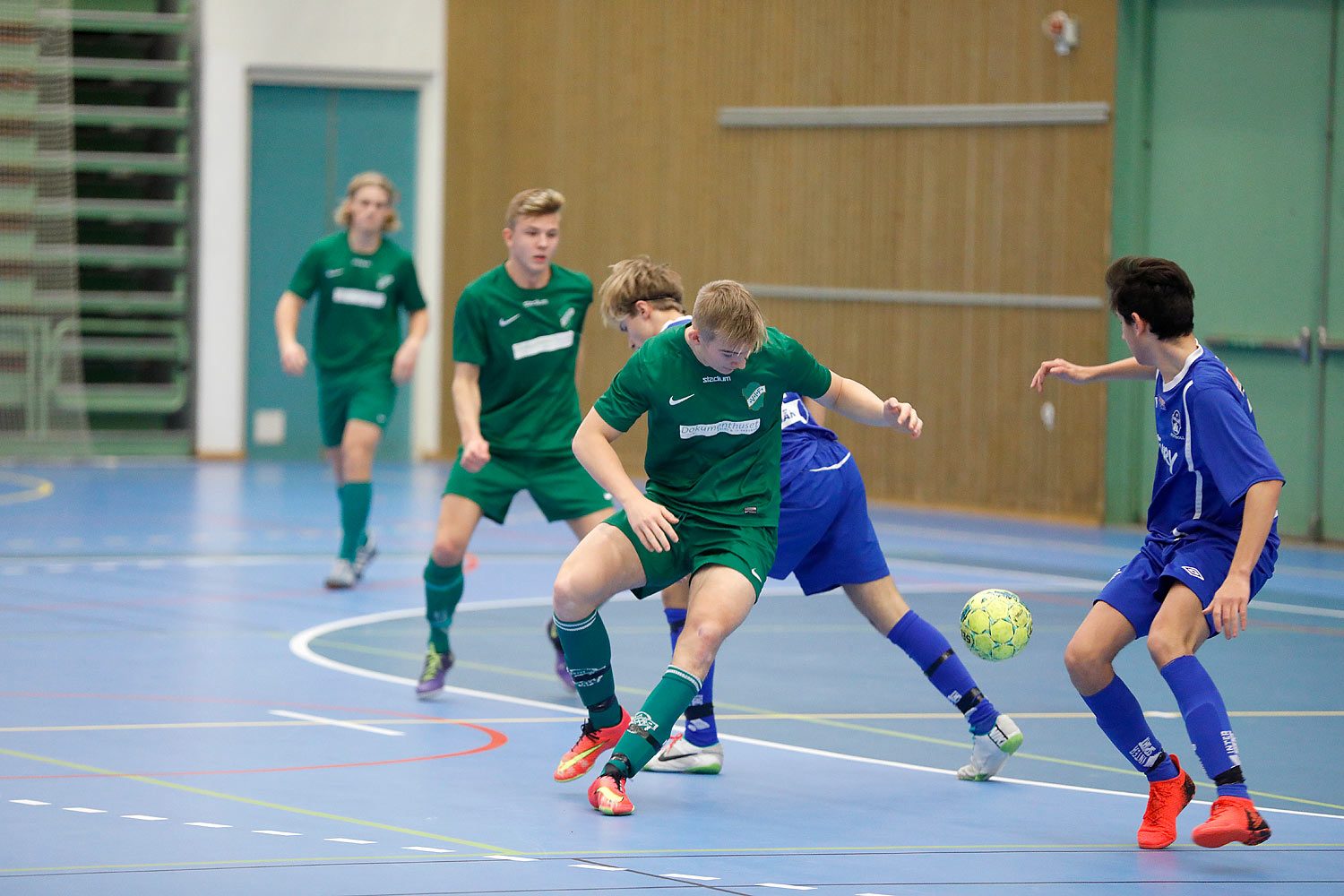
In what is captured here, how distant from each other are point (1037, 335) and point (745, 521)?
8.79 metres

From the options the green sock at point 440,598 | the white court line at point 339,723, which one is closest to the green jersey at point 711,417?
the white court line at point 339,723

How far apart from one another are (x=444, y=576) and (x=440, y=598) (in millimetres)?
88

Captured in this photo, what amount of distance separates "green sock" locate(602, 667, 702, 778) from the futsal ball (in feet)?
3.22

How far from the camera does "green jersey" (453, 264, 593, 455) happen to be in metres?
6.86

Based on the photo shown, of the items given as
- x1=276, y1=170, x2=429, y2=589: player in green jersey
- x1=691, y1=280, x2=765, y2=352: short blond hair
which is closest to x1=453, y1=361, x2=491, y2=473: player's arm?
x1=691, y1=280, x2=765, y2=352: short blond hair

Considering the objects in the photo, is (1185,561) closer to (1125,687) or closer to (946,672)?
(1125,687)

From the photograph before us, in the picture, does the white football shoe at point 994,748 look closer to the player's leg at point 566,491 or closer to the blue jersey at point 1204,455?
the blue jersey at point 1204,455

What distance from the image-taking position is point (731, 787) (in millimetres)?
5484

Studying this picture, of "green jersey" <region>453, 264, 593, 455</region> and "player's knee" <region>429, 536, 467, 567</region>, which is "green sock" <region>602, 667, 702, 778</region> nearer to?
"player's knee" <region>429, 536, 467, 567</region>

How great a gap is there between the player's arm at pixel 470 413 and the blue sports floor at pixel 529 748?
0.93 metres

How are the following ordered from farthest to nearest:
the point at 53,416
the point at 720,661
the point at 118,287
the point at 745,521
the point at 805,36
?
1. the point at 118,287
2. the point at 53,416
3. the point at 805,36
4. the point at 720,661
5. the point at 745,521

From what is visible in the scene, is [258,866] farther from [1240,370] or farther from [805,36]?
[805,36]

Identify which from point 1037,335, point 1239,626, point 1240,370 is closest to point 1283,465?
point 1240,370

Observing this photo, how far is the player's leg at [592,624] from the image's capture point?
5.16 metres
